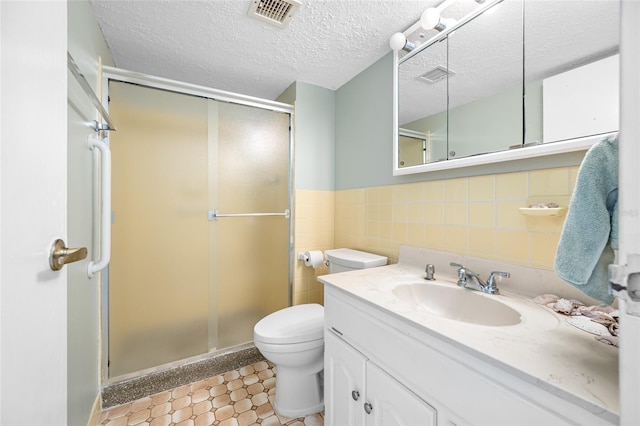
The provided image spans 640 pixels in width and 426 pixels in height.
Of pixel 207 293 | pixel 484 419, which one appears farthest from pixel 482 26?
pixel 207 293

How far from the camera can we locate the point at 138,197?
150 cm

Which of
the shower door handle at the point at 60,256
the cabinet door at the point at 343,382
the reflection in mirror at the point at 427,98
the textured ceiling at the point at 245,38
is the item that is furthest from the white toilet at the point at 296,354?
the textured ceiling at the point at 245,38

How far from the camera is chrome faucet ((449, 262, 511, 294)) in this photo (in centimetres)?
97

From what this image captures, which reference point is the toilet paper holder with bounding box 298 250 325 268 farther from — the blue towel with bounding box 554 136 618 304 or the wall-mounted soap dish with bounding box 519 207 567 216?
the blue towel with bounding box 554 136 618 304

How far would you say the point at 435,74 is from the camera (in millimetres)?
1317

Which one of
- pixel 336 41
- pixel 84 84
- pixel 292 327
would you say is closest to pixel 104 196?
pixel 84 84

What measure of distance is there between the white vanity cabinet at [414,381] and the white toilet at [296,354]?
0.69 feet

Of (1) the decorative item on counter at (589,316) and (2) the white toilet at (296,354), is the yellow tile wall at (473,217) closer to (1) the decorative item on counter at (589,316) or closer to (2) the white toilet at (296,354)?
(1) the decorative item on counter at (589,316)

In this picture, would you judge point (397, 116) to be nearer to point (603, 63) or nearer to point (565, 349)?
point (603, 63)

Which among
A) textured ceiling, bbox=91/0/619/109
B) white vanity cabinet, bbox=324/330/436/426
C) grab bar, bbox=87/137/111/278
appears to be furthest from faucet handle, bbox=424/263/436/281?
grab bar, bbox=87/137/111/278

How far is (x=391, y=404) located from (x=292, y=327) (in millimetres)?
661

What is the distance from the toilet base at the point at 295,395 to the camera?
134 centimetres

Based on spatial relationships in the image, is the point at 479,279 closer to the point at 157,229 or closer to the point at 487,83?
the point at 487,83

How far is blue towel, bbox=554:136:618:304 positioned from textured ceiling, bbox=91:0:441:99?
1.15 meters
